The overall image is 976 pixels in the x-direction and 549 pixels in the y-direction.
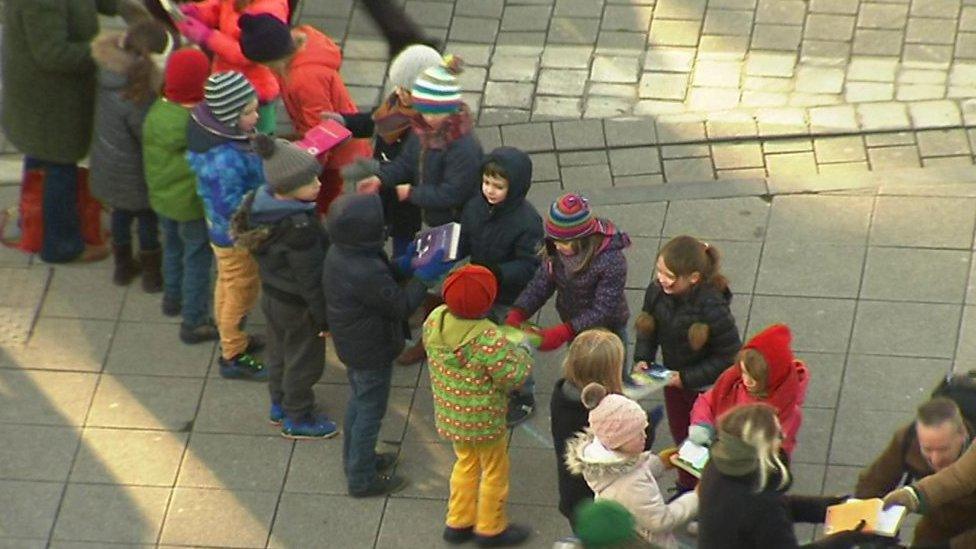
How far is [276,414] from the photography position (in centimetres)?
807

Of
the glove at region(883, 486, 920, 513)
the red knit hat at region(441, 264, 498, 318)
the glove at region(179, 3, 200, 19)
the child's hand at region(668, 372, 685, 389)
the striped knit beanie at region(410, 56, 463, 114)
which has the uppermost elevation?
the striped knit beanie at region(410, 56, 463, 114)

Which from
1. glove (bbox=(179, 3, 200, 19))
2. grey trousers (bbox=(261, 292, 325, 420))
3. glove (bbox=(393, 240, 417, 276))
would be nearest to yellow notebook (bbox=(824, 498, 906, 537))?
glove (bbox=(393, 240, 417, 276))

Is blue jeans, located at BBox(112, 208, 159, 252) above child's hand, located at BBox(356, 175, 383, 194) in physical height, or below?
below

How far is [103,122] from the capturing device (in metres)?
8.34

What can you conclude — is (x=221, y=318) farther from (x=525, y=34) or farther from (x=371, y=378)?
(x=525, y=34)

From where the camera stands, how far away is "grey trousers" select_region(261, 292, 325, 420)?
25.0 feet

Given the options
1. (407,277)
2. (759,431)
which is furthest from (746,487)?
(407,277)

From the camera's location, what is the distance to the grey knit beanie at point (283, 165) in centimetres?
734

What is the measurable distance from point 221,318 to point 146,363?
539 millimetres

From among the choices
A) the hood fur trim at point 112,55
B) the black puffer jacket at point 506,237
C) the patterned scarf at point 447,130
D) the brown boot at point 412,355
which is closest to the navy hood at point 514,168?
the black puffer jacket at point 506,237

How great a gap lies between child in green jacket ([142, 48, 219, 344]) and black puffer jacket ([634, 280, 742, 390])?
2.37m

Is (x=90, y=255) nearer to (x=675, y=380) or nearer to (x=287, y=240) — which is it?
(x=287, y=240)

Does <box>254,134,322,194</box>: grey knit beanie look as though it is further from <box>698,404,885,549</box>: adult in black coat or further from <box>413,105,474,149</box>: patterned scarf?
<box>698,404,885,549</box>: adult in black coat

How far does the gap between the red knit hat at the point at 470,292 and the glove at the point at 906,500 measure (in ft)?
5.60
